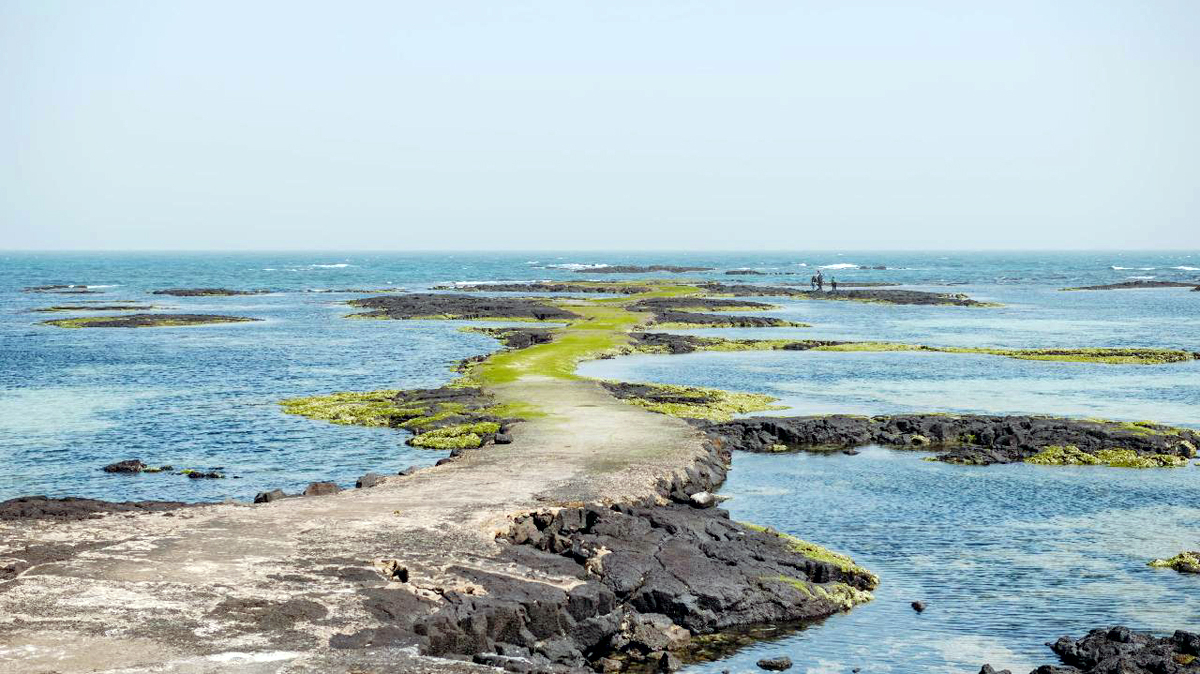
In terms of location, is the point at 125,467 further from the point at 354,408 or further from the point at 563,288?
the point at 563,288

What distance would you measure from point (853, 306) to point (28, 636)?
12780cm

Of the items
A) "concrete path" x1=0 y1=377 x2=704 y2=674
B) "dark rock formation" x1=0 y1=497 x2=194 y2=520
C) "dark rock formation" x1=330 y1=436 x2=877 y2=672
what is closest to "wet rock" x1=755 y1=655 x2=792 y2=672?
"dark rock formation" x1=330 y1=436 x2=877 y2=672

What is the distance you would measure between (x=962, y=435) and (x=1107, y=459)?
237 inches

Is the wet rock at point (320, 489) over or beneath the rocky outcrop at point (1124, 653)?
over

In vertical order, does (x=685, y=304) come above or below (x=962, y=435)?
above

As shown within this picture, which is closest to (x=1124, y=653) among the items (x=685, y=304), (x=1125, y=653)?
(x=1125, y=653)

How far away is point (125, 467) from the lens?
134 feet

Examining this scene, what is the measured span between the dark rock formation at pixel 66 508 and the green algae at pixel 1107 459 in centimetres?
3111

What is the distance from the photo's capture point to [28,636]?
20000mm

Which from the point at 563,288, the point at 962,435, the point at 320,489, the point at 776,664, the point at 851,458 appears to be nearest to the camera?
the point at 776,664

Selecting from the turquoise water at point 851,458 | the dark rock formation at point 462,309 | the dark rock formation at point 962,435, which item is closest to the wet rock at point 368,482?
the turquoise water at point 851,458

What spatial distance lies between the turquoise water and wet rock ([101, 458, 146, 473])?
0.75 metres

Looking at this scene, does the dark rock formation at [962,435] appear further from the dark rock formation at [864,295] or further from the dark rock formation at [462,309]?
the dark rock formation at [864,295]

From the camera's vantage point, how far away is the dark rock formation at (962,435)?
44594 mm
